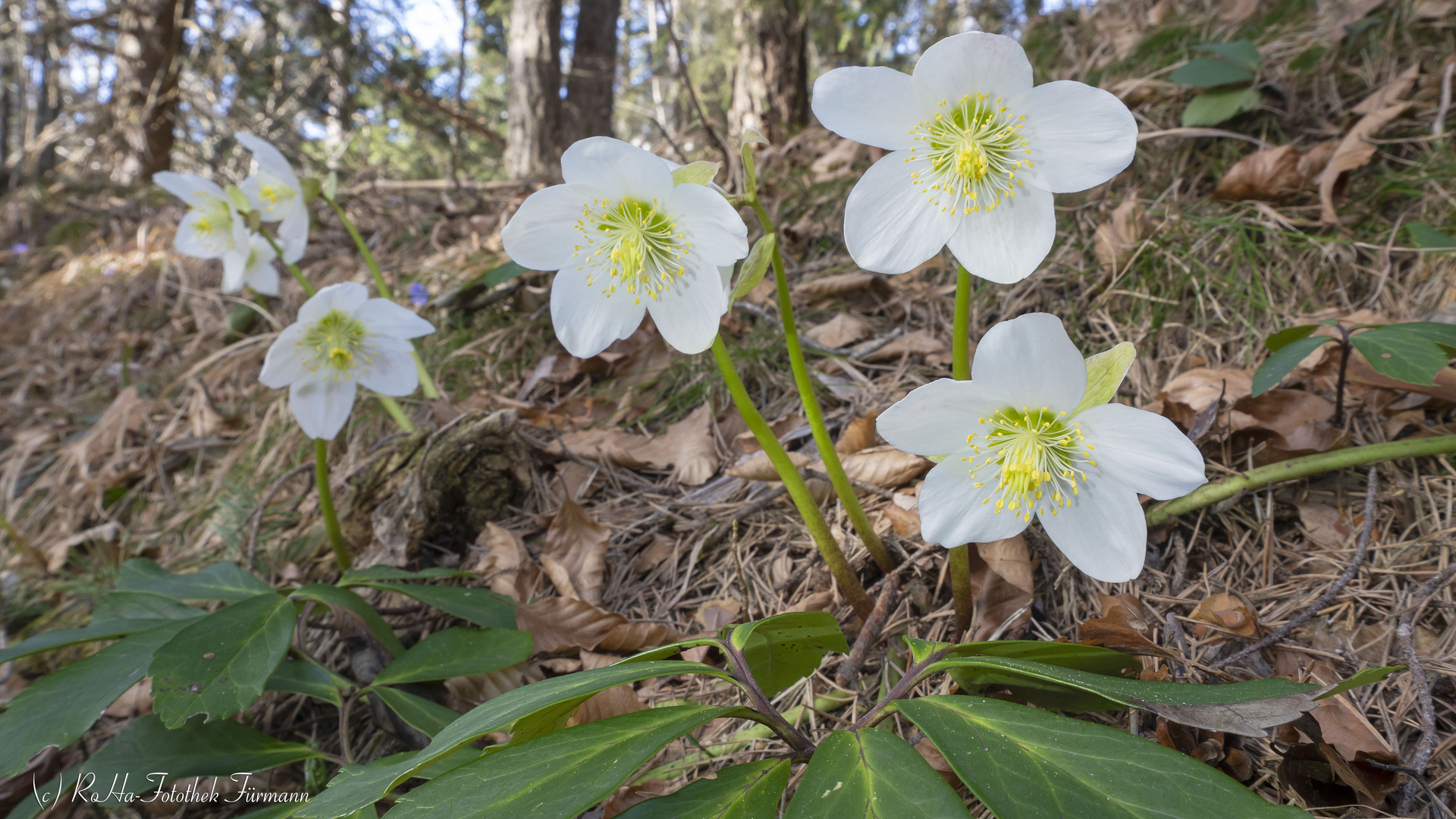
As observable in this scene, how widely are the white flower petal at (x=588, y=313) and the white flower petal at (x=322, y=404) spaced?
0.88m

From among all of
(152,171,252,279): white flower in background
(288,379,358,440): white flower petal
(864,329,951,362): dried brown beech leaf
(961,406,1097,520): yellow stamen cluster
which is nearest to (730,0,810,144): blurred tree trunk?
(864,329,951,362): dried brown beech leaf

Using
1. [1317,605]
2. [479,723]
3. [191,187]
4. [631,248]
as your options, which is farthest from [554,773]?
[191,187]

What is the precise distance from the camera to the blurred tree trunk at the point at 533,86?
15.1 ft

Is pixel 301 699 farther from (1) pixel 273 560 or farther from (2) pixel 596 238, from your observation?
(2) pixel 596 238

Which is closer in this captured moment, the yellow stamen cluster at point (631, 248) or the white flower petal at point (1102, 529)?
the white flower petal at point (1102, 529)

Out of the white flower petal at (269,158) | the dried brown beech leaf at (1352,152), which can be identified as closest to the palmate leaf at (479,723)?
the white flower petal at (269,158)

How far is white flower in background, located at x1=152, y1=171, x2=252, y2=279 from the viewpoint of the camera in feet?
7.10

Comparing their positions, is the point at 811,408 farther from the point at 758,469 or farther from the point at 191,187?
the point at 191,187

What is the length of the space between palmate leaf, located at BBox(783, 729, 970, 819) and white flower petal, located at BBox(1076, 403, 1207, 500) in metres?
0.51

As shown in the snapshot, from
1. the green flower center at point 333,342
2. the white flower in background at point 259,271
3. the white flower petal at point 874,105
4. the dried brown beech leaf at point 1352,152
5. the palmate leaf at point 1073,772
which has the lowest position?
the palmate leaf at point 1073,772

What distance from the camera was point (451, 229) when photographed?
3846 mm

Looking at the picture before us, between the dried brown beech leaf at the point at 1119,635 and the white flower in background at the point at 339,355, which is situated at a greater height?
the white flower in background at the point at 339,355

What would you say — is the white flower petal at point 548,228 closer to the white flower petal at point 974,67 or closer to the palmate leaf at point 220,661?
the white flower petal at point 974,67

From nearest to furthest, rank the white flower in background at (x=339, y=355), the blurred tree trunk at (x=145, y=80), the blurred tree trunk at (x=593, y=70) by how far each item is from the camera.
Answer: the white flower in background at (x=339, y=355) < the blurred tree trunk at (x=593, y=70) < the blurred tree trunk at (x=145, y=80)
